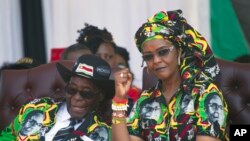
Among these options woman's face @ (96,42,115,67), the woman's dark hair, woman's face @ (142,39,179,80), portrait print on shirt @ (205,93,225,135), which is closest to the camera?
portrait print on shirt @ (205,93,225,135)

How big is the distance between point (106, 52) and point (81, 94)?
1.41 m

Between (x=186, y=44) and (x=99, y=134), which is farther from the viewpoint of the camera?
(x=99, y=134)

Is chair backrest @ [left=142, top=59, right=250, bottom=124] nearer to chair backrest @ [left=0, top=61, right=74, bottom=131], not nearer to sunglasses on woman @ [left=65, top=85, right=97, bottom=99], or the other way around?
sunglasses on woman @ [left=65, top=85, right=97, bottom=99]

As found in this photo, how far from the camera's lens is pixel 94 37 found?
568 cm

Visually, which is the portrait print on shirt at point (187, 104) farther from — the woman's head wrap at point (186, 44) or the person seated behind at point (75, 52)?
the person seated behind at point (75, 52)

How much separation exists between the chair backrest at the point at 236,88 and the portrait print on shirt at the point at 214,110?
488mm

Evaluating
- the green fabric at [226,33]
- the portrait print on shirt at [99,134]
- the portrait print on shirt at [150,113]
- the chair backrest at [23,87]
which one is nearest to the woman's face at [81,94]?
the portrait print on shirt at [99,134]

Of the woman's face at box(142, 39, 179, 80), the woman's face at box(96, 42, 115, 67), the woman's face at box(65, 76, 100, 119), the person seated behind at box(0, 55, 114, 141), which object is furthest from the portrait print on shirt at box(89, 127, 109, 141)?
the woman's face at box(96, 42, 115, 67)

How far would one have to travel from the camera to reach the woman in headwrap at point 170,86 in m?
3.77

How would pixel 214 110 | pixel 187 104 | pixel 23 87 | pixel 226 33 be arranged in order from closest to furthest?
1. pixel 214 110
2. pixel 187 104
3. pixel 23 87
4. pixel 226 33

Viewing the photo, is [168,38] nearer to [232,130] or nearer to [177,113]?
[177,113]

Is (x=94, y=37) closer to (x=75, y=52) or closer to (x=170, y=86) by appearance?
(x=75, y=52)

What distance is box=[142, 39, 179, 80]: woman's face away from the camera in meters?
3.88

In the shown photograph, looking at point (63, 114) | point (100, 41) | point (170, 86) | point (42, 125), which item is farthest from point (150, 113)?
point (100, 41)
